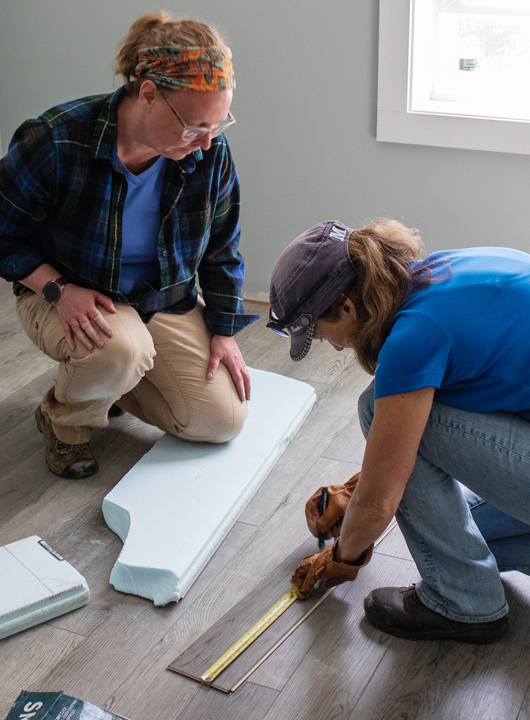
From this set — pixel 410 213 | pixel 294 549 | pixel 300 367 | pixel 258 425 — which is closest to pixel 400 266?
pixel 294 549

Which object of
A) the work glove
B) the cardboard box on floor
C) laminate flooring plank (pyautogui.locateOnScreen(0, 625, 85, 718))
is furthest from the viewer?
the work glove

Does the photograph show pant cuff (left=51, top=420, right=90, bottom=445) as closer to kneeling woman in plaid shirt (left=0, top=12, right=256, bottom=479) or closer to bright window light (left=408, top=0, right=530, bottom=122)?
kneeling woman in plaid shirt (left=0, top=12, right=256, bottom=479)

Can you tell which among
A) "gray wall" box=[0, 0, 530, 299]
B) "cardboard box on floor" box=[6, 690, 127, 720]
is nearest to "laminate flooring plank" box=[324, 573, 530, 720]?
"cardboard box on floor" box=[6, 690, 127, 720]

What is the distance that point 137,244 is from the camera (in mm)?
2041

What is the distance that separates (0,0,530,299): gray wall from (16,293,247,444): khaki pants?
0.96 meters

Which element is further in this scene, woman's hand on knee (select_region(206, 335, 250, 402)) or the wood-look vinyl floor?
woman's hand on knee (select_region(206, 335, 250, 402))

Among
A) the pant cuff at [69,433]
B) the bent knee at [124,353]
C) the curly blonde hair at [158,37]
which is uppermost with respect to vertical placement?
the curly blonde hair at [158,37]

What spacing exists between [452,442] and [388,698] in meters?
0.51

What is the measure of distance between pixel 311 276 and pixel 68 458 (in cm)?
112

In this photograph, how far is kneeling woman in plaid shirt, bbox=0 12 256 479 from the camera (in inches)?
68.9

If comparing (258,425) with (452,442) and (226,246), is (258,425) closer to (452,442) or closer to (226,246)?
(226,246)

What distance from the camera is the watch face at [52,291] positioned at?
6.56ft

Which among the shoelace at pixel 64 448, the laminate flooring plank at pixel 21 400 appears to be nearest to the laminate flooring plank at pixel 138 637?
the shoelace at pixel 64 448

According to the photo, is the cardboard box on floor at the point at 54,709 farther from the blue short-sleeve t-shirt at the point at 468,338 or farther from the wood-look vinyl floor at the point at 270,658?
the blue short-sleeve t-shirt at the point at 468,338
